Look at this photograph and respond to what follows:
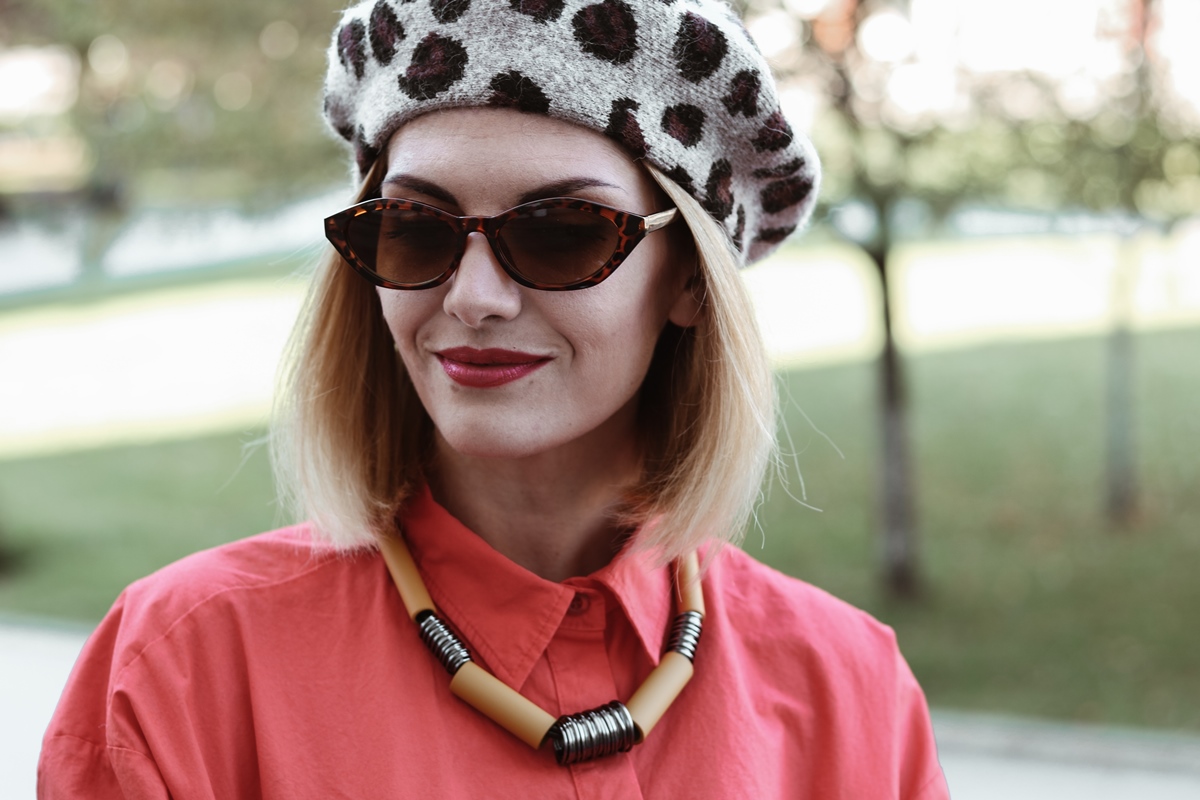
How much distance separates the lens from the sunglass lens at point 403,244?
60.1 inches

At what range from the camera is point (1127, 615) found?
230 inches

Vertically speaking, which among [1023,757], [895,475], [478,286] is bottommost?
[1023,757]

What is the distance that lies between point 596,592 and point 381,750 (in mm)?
387

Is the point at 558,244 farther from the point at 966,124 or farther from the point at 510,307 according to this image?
the point at 966,124

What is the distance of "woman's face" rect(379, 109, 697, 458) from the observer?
1518 mm

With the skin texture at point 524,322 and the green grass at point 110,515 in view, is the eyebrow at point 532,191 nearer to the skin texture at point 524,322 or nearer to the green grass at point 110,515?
the skin texture at point 524,322

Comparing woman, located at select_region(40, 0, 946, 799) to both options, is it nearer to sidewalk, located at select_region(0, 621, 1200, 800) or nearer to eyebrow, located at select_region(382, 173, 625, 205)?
eyebrow, located at select_region(382, 173, 625, 205)

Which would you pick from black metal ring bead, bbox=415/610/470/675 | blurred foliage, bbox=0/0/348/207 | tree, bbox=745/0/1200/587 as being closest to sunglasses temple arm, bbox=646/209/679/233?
black metal ring bead, bbox=415/610/470/675

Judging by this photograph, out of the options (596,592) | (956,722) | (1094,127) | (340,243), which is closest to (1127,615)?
(956,722)

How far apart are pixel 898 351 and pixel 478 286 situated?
4.62 metres

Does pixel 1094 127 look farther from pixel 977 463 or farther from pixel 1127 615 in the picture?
pixel 977 463

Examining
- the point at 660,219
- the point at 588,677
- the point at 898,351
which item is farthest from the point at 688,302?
the point at 898,351

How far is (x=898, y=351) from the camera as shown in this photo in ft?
19.2

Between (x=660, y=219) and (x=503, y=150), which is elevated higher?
(x=503, y=150)
